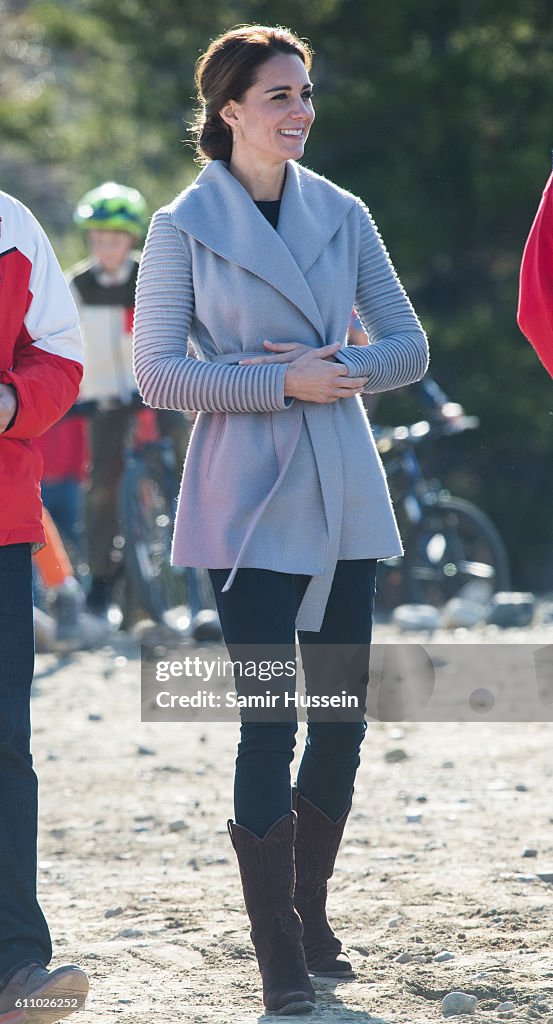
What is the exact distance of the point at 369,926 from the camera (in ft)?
12.2

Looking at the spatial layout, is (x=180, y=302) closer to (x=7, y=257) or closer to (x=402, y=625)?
(x=7, y=257)

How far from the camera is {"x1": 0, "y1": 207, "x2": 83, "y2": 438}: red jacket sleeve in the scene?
310cm

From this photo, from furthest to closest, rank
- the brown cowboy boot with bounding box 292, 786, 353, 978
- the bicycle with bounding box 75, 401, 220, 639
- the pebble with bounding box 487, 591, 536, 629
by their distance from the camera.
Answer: the pebble with bounding box 487, 591, 536, 629
the bicycle with bounding box 75, 401, 220, 639
the brown cowboy boot with bounding box 292, 786, 353, 978

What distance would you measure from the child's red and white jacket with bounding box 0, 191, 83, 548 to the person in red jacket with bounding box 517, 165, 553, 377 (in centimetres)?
96

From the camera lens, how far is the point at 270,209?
11.2 feet

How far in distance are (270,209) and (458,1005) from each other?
5.36 feet

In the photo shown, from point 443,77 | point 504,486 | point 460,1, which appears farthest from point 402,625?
point 460,1

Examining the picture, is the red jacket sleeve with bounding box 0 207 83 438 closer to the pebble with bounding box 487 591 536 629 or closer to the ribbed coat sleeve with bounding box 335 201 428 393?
the ribbed coat sleeve with bounding box 335 201 428 393

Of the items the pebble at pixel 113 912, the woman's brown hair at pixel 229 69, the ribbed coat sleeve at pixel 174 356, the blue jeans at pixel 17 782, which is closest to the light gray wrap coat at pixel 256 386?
the ribbed coat sleeve at pixel 174 356

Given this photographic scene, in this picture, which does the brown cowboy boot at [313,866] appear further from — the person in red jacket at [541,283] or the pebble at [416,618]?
the pebble at [416,618]

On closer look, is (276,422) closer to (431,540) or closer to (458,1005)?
(458,1005)

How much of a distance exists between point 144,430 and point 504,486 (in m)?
4.85
